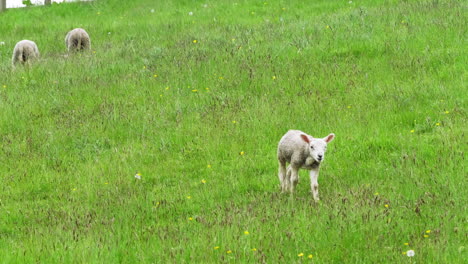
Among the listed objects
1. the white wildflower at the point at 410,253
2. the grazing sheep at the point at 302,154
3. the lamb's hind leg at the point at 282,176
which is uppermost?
the grazing sheep at the point at 302,154

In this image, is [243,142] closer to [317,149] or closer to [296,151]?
[296,151]

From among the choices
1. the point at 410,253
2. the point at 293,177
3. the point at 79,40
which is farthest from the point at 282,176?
the point at 79,40

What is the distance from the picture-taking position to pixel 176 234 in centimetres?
784

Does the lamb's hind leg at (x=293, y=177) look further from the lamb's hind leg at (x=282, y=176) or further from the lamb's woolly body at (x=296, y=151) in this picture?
the lamb's hind leg at (x=282, y=176)

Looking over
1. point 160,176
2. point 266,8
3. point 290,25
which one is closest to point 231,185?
point 160,176

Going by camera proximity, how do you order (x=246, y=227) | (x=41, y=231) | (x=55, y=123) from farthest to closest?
(x=55, y=123) < (x=41, y=231) < (x=246, y=227)

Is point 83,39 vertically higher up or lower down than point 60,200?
higher up

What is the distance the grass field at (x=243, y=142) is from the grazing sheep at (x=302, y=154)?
269 millimetres

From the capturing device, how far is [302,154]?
329 inches

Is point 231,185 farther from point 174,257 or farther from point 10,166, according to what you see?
point 10,166

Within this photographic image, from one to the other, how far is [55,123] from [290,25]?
747cm

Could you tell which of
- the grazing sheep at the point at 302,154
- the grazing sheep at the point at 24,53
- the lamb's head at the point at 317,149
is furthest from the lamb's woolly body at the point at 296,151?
the grazing sheep at the point at 24,53

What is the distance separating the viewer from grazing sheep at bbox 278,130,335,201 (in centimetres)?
802

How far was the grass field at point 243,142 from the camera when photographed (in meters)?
7.38
